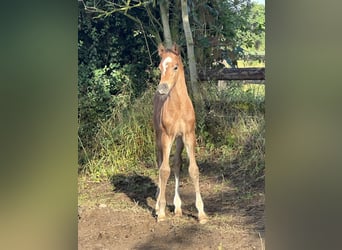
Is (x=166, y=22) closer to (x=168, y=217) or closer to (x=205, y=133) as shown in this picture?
(x=205, y=133)

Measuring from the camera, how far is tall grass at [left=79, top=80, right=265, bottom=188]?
5.07 metres

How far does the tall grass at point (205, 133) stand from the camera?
5.07 meters

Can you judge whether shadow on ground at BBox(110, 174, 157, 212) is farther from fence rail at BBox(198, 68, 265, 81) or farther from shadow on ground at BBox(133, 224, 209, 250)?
fence rail at BBox(198, 68, 265, 81)

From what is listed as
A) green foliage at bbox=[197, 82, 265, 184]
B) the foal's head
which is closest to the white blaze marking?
the foal's head

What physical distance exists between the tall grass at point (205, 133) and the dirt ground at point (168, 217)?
24cm

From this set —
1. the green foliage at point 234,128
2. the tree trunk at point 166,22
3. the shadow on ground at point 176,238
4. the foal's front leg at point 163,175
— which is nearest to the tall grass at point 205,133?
the green foliage at point 234,128

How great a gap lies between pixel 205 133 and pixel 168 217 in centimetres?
189

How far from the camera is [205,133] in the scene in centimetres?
544

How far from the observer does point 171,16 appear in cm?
614

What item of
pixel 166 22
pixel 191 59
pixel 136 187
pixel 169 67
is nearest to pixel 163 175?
pixel 169 67
